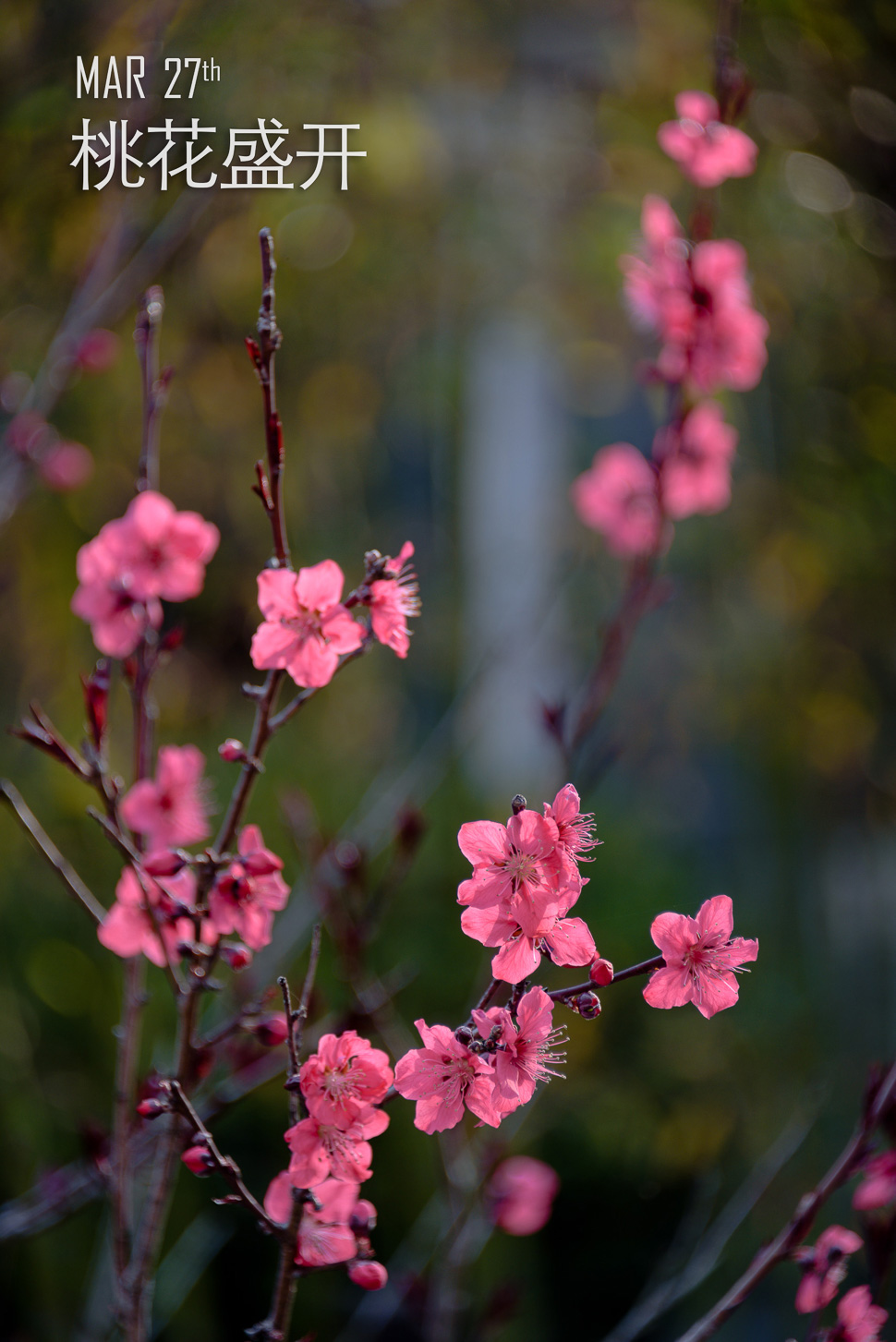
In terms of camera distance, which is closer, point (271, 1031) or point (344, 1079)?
point (344, 1079)

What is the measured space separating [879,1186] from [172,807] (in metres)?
0.61

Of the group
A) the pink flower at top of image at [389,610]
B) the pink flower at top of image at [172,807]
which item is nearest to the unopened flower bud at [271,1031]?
the pink flower at top of image at [172,807]

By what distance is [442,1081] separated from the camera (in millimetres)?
525

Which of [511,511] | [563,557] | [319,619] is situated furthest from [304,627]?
[511,511]

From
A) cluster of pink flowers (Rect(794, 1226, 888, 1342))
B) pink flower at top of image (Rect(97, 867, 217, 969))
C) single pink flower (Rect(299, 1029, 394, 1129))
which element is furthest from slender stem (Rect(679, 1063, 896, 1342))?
pink flower at top of image (Rect(97, 867, 217, 969))

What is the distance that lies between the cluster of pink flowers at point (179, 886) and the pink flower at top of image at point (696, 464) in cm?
60

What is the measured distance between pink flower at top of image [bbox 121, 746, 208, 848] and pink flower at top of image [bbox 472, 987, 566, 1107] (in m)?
0.33

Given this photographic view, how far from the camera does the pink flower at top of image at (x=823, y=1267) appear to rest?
64 centimetres

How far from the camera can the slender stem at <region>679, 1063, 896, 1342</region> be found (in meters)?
0.61

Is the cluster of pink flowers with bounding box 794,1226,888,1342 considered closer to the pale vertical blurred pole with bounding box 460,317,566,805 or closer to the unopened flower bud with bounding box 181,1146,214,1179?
the unopened flower bud with bounding box 181,1146,214,1179

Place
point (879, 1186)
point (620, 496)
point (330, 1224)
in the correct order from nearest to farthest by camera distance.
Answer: point (330, 1224)
point (879, 1186)
point (620, 496)

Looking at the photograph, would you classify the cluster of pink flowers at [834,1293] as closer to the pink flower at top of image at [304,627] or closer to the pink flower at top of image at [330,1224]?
the pink flower at top of image at [330,1224]

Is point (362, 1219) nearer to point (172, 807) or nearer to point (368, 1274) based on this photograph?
point (368, 1274)

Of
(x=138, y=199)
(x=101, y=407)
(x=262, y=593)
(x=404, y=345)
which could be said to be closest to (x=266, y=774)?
(x=101, y=407)
